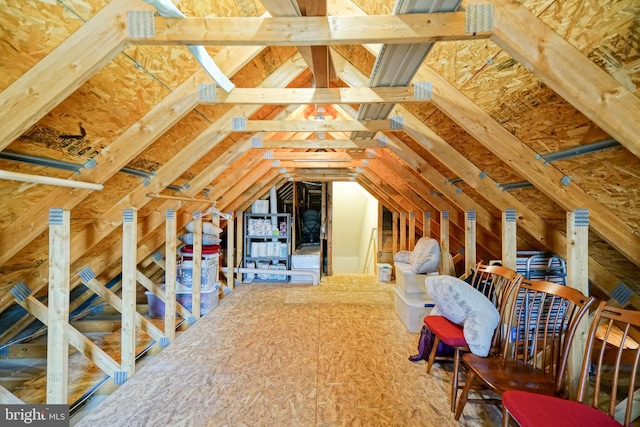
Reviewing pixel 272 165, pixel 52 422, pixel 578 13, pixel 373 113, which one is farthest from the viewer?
pixel 272 165

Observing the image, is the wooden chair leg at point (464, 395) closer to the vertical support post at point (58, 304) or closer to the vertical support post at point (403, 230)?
the vertical support post at point (58, 304)

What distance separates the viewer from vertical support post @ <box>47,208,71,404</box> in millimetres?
1865

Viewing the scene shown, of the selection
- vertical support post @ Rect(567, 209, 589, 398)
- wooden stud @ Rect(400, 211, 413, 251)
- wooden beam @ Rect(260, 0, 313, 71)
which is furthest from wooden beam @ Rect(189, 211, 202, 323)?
wooden stud @ Rect(400, 211, 413, 251)

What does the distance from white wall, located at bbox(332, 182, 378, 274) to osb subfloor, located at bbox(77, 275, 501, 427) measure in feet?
16.6

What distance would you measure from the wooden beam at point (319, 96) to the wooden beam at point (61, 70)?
2.35 feet

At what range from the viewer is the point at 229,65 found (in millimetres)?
1997

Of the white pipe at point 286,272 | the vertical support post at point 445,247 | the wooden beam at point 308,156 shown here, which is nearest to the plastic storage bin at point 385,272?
the white pipe at point 286,272

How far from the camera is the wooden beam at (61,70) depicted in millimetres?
1222

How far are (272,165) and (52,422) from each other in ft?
11.5

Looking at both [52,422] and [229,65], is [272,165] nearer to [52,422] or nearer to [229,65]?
[229,65]

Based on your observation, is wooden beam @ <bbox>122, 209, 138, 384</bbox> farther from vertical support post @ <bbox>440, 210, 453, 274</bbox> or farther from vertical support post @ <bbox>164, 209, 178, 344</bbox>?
vertical support post @ <bbox>440, 210, 453, 274</bbox>

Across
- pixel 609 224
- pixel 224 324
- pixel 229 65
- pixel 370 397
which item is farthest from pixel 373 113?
pixel 224 324

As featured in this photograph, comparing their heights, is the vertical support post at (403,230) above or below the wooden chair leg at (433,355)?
above

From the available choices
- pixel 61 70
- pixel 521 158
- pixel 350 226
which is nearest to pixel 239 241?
pixel 350 226
